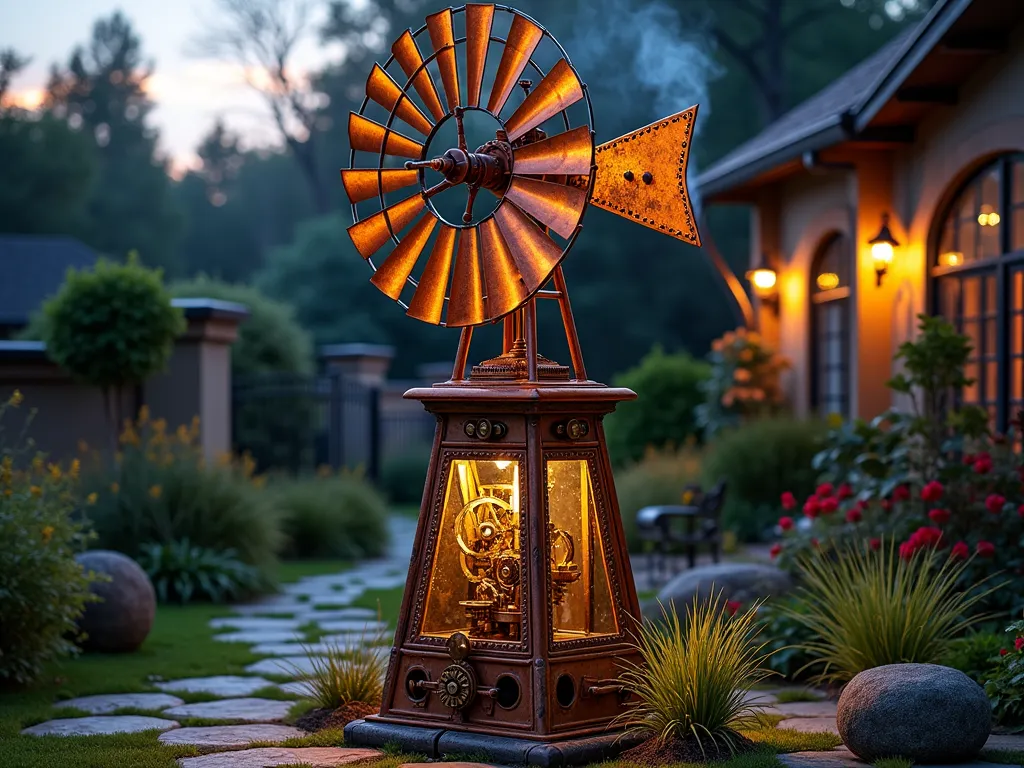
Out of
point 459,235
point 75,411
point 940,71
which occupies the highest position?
point 940,71

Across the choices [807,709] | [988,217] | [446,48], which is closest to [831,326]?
[988,217]

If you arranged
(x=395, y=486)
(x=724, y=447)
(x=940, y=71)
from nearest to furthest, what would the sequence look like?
1. (x=940, y=71)
2. (x=724, y=447)
3. (x=395, y=486)

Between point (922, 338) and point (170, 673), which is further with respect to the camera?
point (922, 338)

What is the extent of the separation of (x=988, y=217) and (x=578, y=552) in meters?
5.93

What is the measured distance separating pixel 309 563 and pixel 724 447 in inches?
172

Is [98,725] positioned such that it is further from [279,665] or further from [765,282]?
[765,282]

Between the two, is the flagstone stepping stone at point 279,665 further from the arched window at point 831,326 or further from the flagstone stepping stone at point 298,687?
the arched window at point 831,326

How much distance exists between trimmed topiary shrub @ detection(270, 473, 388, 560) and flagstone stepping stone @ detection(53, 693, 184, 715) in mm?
5906

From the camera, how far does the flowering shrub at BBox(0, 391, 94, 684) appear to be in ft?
20.4

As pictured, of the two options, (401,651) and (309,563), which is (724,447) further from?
(401,651)

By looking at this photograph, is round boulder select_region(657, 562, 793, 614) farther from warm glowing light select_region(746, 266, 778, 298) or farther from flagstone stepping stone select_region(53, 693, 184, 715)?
warm glowing light select_region(746, 266, 778, 298)

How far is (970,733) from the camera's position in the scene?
4711mm

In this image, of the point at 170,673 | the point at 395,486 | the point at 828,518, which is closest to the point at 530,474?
the point at 170,673

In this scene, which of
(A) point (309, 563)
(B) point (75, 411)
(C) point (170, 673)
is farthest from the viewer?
(A) point (309, 563)
